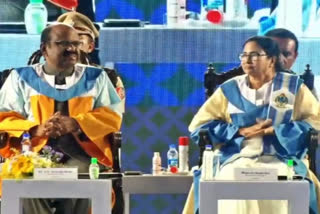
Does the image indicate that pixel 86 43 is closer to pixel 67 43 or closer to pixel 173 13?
pixel 67 43

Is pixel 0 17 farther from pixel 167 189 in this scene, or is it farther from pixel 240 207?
pixel 240 207

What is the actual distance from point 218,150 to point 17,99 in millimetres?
1390

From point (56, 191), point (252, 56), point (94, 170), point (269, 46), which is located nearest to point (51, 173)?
point (56, 191)

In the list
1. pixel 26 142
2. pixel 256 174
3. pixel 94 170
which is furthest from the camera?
pixel 26 142

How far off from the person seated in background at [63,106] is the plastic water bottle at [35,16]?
0.09 metres

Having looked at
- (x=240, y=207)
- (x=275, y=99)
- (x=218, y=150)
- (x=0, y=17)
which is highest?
(x=0, y=17)

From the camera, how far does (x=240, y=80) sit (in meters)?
5.39

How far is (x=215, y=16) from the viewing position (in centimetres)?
549

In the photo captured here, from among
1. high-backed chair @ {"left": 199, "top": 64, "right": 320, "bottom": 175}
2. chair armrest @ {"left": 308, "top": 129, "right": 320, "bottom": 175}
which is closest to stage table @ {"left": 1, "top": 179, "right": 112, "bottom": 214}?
high-backed chair @ {"left": 199, "top": 64, "right": 320, "bottom": 175}

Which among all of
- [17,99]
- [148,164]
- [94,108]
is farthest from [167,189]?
[17,99]

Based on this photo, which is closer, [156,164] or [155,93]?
[156,164]

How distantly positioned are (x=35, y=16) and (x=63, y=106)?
667 mm

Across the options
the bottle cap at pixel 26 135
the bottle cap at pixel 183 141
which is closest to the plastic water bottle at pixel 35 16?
the bottle cap at pixel 26 135

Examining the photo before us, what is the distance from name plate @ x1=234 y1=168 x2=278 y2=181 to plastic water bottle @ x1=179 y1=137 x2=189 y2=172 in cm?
68
